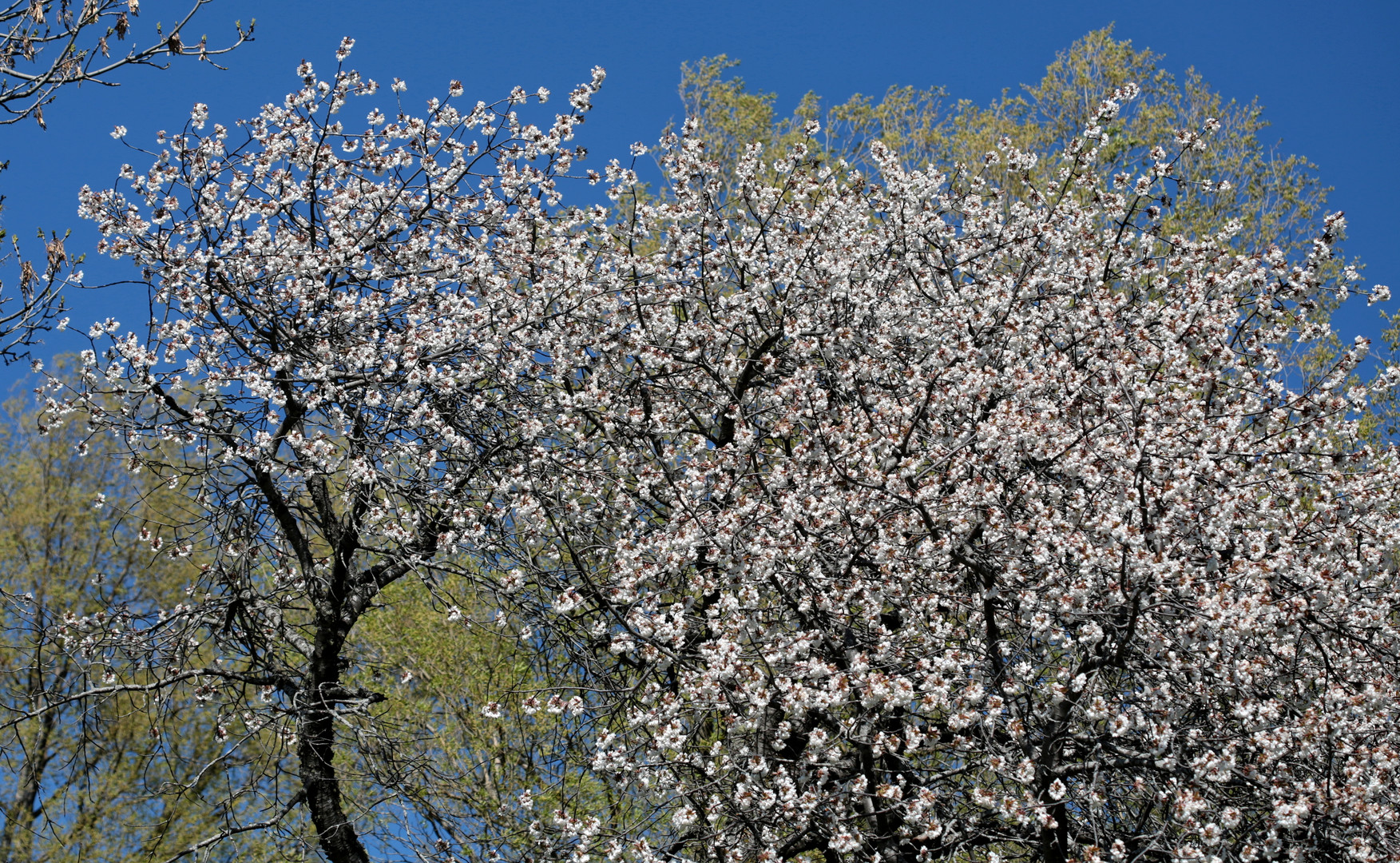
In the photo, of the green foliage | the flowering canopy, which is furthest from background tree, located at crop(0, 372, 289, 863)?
the flowering canopy

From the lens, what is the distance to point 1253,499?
23.0ft

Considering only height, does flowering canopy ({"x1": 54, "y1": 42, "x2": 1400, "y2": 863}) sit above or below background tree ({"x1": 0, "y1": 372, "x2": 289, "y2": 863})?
below

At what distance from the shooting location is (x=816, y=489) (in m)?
7.15

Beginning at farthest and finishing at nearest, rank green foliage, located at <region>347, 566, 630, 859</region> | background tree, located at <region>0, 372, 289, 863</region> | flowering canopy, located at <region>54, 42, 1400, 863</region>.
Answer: background tree, located at <region>0, 372, 289, 863</region>
green foliage, located at <region>347, 566, 630, 859</region>
flowering canopy, located at <region>54, 42, 1400, 863</region>

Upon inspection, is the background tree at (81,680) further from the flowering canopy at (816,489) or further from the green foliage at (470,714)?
the flowering canopy at (816,489)

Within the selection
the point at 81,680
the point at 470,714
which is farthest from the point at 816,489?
the point at 81,680

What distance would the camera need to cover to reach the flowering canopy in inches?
231

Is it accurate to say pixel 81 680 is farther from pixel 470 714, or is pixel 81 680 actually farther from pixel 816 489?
pixel 816 489

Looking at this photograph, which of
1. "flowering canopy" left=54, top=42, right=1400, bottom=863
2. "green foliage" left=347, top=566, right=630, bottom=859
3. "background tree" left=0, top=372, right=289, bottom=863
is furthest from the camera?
"background tree" left=0, top=372, right=289, bottom=863

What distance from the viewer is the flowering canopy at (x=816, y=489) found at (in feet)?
19.3

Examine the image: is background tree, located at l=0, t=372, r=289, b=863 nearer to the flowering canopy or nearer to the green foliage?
the green foliage

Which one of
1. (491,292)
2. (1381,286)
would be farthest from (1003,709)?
(491,292)

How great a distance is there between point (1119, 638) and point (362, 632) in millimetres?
11070

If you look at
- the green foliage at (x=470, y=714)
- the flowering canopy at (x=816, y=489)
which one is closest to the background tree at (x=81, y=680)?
the green foliage at (x=470, y=714)
